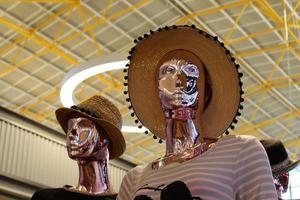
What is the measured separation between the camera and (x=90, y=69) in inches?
459

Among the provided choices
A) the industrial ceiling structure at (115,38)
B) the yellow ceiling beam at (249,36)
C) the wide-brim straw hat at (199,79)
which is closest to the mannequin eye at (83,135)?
the wide-brim straw hat at (199,79)

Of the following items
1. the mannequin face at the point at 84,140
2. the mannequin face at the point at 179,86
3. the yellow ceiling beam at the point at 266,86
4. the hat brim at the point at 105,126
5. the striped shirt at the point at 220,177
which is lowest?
the striped shirt at the point at 220,177

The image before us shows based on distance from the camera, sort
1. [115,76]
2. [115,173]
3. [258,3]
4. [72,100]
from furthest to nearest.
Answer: [115,76] < [258,3] < [72,100] < [115,173]

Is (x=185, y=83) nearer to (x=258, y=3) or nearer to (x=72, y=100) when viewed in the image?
(x=72, y=100)

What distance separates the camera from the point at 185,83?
242cm

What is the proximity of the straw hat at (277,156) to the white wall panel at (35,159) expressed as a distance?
6508mm

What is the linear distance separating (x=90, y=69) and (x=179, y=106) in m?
9.32

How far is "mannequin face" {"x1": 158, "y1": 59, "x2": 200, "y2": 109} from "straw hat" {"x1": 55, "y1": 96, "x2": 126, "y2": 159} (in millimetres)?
1381

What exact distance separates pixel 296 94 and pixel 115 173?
42.9 feet

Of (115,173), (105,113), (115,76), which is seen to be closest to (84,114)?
(105,113)

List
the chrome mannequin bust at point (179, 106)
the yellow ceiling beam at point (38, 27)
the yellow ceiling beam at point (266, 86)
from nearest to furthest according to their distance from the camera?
the chrome mannequin bust at point (179, 106)
the yellow ceiling beam at point (38, 27)
the yellow ceiling beam at point (266, 86)

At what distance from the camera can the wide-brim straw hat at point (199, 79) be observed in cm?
248

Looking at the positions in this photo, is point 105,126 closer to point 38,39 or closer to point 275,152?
point 275,152

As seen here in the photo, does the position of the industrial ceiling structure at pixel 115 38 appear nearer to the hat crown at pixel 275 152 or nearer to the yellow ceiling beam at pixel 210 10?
the yellow ceiling beam at pixel 210 10
